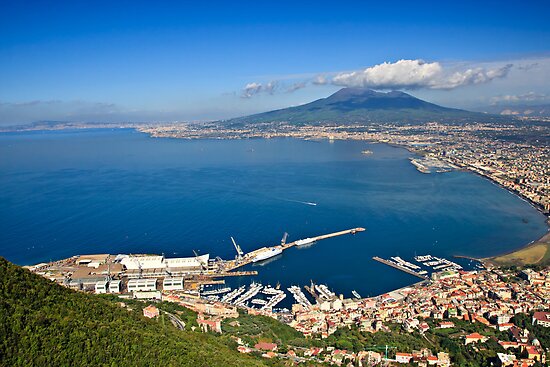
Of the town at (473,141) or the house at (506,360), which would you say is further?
the town at (473,141)

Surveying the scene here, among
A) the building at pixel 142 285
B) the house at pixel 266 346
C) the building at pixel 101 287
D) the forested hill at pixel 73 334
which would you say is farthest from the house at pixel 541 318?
the building at pixel 101 287

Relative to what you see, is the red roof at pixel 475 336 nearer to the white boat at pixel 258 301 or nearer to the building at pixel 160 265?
the white boat at pixel 258 301

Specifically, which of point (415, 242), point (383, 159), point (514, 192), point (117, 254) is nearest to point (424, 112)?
point (383, 159)

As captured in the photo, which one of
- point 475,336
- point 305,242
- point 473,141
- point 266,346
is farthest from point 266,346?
point 473,141

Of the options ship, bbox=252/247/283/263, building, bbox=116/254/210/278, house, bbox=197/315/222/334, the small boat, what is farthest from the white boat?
ship, bbox=252/247/283/263

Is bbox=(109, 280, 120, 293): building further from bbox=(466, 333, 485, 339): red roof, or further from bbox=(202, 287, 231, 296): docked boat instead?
bbox=(466, 333, 485, 339): red roof

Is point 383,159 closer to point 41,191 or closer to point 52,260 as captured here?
point 41,191
